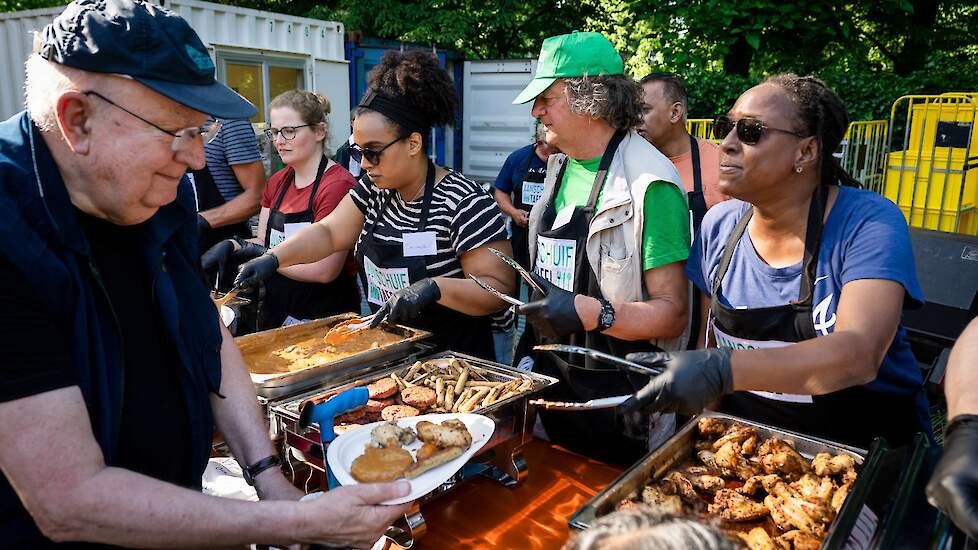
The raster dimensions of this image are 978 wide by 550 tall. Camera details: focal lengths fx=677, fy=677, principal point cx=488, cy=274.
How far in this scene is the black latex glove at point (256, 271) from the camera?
2.69 meters

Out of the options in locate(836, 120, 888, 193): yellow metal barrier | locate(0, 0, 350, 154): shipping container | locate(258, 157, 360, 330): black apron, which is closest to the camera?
locate(258, 157, 360, 330): black apron

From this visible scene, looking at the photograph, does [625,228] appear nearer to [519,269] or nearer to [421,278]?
[519,269]

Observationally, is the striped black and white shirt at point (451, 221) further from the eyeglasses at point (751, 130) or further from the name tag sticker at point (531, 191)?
the name tag sticker at point (531, 191)

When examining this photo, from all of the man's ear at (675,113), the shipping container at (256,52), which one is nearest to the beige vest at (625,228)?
the man's ear at (675,113)

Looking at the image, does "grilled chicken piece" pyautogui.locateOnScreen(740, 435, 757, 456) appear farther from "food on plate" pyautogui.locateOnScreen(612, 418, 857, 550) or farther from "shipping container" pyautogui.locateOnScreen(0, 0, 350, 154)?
"shipping container" pyautogui.locateOnScreen(0, 0, 350, 154)

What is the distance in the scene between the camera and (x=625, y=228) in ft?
6.77

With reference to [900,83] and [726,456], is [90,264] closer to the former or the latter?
[726,456]

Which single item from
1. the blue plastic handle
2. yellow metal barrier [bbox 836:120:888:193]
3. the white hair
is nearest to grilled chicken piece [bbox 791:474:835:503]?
the blue plastic handle

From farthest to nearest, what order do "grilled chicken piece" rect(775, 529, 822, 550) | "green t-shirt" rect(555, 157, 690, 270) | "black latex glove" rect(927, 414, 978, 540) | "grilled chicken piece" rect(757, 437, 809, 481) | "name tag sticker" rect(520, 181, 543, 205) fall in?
"name tag sticker" rect(520, 181, 543, 205) < "green t-shirt" rect(555, 157, 690, 270) < "grilled chicken piece" rect(757, 437, 809, 481) < "grilled chicken piece" rect(775, 529, 822, 550) < "black latex glove" rect(927, 414, 978, 540)

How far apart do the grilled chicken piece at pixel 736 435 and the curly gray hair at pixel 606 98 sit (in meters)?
1.05

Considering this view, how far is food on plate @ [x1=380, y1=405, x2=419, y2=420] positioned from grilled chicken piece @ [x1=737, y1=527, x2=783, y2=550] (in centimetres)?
84

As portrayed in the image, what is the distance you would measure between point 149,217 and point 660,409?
1.09m

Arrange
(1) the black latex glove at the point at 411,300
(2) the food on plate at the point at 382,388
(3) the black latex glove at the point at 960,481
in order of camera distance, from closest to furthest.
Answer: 1. (3) the black latex glove at the point at 960,481
2. (2) the food on plate at the point at 382,388
3. (1) the black latex glove at the point at 411,300

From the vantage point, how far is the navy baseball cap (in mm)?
1079
